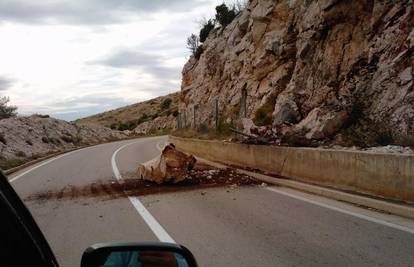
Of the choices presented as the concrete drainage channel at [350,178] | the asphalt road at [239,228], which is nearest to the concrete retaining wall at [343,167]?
the concrete drainage channel at [350,178]

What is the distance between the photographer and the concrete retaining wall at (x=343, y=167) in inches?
352

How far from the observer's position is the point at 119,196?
12.1 metres

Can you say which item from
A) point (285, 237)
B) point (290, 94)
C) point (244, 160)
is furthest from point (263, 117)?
point (285, 237)

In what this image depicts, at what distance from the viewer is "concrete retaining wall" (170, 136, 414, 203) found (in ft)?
29.4

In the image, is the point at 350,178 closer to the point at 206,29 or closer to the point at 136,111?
the point at 206,29

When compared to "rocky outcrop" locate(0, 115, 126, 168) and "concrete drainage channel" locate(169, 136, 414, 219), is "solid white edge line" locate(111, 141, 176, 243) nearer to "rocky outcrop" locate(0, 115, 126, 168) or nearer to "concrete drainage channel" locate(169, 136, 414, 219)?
"concrete drainage channel" locate(169, 136, 414, 219)

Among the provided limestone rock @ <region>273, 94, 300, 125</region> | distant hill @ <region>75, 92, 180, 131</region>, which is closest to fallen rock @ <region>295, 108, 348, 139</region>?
limestone rock @ <region>273, 94, 300, 125</region>

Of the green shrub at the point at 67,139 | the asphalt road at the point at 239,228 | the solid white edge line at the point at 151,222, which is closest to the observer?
the asphalt road at the point at 239,228

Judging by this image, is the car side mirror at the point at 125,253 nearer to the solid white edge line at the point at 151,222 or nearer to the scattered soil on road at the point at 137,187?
the solid white edge line at the point at 151,222

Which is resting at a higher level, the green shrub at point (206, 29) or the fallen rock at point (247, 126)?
the green shrub at point (206, 29)

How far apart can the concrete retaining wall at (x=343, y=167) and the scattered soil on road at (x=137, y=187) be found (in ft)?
2.63

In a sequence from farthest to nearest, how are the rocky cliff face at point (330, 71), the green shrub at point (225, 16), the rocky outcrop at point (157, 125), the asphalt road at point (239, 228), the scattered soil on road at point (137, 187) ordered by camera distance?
1. the rocky outcrop at point (157, 125)
2. the green shrub at point (225, 16)
3. the rocky cliff face at point (330, 71)
4. the scattered soil on road at point (137, 187)
5. the asphalt road at point (239, 228)

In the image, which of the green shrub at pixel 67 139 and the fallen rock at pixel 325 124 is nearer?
the fallen rock at pixel 325 124

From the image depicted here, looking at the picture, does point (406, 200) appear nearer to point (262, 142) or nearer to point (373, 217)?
point (373, 217)
